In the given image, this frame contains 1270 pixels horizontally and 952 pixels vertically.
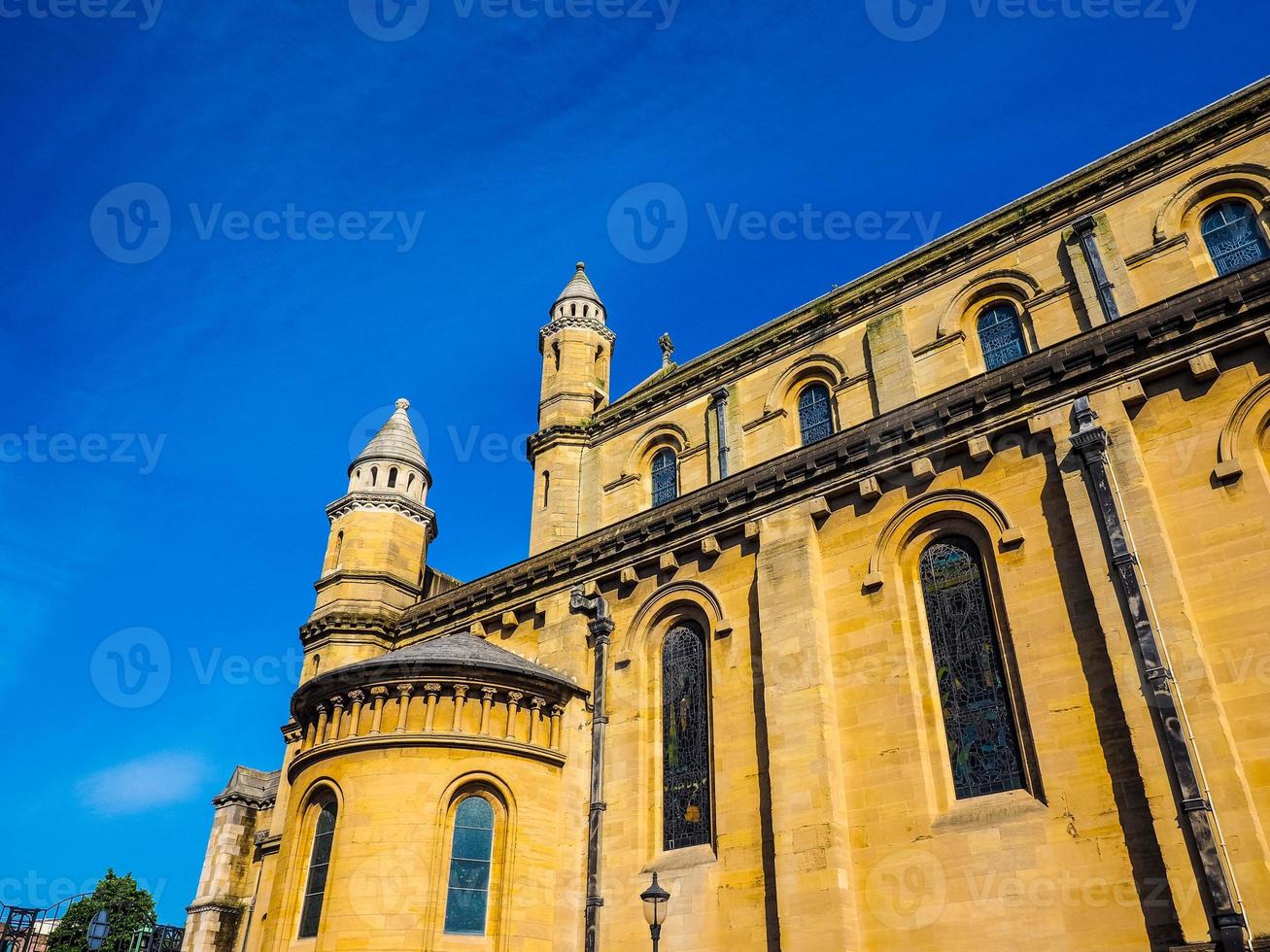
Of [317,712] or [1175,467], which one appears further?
[317,712]

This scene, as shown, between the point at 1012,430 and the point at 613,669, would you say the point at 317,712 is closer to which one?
the point at 613,669

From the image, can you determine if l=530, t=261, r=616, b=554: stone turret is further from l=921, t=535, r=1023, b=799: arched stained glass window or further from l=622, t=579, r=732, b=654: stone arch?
l=921, t=535, r=1023, b=799: arched stained glass window

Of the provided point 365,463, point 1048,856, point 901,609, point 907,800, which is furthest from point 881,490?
point 365,463

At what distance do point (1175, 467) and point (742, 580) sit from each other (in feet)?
28.8

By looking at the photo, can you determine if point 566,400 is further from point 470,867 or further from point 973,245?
point 470,867

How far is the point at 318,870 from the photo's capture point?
66.4 feet

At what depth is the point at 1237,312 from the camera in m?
16.1

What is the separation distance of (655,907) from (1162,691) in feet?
30.4

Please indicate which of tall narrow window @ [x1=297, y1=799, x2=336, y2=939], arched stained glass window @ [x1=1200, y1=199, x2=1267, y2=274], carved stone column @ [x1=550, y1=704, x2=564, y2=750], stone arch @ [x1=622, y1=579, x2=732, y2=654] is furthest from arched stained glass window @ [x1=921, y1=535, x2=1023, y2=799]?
tall narrow window @ [x1=297, y1=799, x2=336, y2=939]

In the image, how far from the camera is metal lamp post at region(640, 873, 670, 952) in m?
16.7

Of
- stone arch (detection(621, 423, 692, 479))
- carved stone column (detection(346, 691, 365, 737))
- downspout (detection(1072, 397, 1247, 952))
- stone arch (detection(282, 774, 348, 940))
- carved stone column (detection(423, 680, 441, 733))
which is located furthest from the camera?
stone arch (detection(621, 423, 692, 479))

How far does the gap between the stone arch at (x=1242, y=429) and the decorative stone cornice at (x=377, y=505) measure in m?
23.9

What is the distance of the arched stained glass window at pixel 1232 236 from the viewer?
68.7 feet

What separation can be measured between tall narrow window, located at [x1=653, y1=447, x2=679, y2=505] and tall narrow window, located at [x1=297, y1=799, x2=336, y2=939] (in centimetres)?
1315
